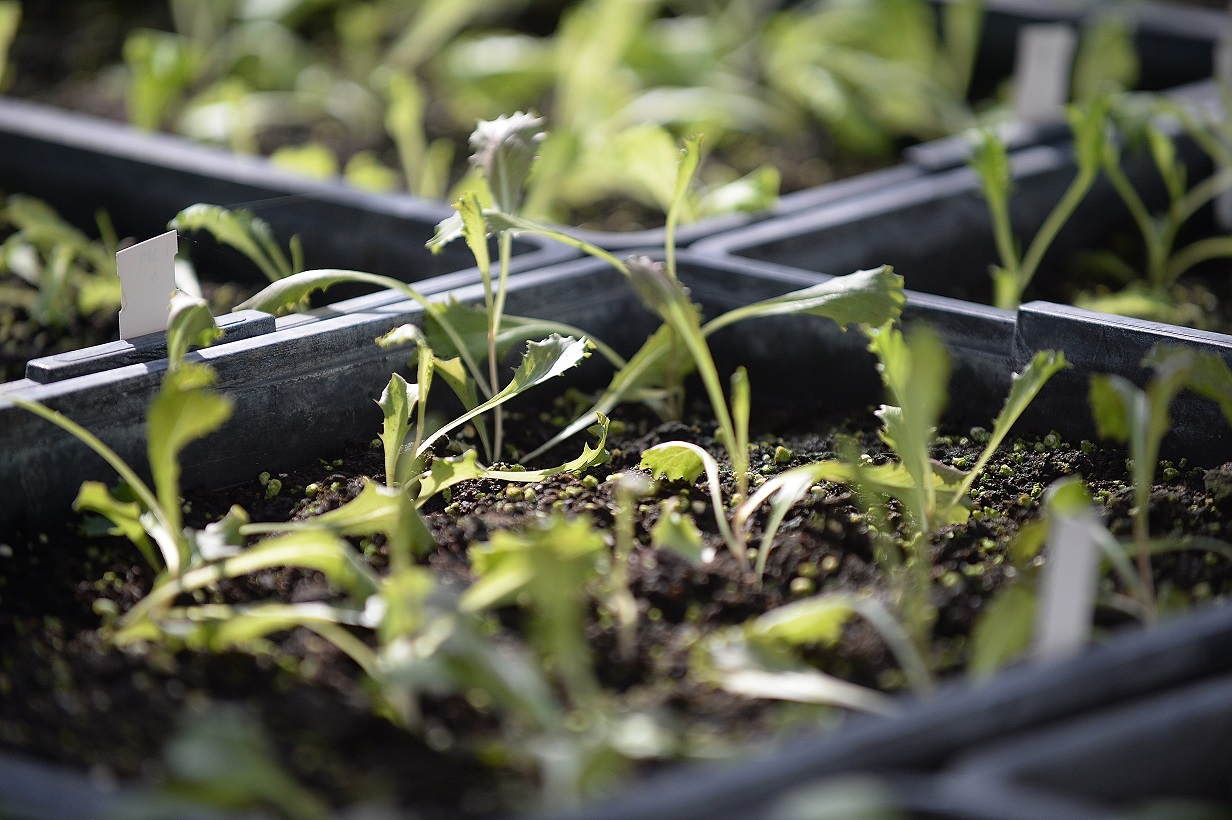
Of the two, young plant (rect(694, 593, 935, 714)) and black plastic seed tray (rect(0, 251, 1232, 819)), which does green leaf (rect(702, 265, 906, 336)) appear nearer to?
black plastic seed tray (rect(0, 251, 1232, 819))

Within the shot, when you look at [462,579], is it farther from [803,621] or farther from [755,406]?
[755,406]

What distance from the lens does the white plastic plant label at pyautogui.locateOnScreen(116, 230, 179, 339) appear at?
126cm

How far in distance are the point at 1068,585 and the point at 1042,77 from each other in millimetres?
1656

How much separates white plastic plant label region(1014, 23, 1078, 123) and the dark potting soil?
42.2 inches

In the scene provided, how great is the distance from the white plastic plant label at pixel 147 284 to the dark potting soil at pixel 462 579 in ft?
0.58

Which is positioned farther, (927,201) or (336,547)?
(927,201)

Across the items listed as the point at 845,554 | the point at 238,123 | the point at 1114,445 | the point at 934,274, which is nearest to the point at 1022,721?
the point at 845,554

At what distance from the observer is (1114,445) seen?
136cm

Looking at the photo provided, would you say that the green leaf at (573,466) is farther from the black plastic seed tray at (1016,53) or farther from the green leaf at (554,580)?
the black plastic seed tray at (1016,53)

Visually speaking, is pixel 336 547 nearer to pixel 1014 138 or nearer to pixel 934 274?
pixel 934 274

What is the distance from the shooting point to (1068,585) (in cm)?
82

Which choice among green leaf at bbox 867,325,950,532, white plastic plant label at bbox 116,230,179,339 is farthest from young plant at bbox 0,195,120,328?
green leaf at bbox 867,325,950,532

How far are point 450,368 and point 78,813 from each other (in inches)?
24.0

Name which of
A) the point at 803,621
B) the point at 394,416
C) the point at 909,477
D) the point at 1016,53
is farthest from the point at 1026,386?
the point at 1016,53
